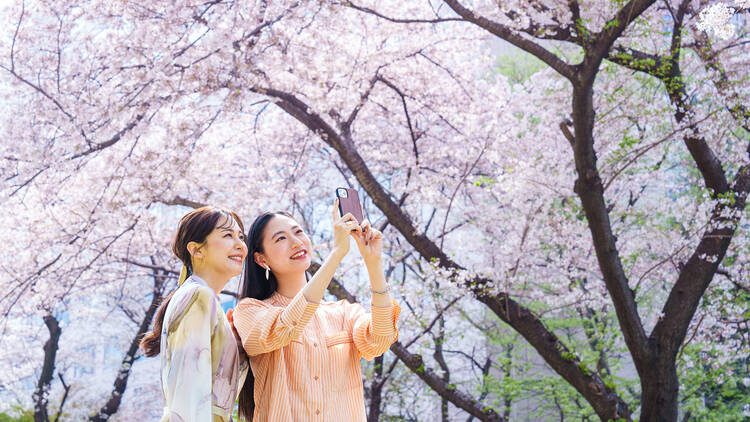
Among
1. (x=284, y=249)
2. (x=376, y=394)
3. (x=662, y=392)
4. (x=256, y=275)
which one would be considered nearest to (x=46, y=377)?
(x=376, y=394)

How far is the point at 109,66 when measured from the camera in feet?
16.5

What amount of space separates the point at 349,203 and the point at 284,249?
317 mm

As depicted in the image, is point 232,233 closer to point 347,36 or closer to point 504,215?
point 347,36

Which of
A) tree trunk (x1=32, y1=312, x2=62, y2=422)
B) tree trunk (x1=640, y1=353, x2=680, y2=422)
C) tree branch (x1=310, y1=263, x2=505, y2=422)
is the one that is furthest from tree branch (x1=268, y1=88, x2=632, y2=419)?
tree trunk (x1=32, y1=312, x2=62, y2=422)

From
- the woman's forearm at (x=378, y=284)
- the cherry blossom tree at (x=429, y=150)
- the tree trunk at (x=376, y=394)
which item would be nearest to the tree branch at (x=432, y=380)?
the cherry blossom tree at (x=429, y=150)

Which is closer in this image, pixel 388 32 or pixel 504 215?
pixel 388 32

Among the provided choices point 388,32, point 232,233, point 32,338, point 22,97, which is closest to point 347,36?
point 388,32

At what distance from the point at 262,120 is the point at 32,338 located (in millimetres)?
7564

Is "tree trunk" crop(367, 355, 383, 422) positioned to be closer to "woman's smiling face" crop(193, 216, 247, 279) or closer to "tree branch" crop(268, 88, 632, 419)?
"tree branch" crop(268, 88, 632, 419)

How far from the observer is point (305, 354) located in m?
2.07

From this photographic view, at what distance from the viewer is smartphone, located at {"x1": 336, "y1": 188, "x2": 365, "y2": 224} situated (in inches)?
79.7

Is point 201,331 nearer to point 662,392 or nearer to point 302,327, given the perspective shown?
point 302,327

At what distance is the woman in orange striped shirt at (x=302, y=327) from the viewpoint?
6.39 ft

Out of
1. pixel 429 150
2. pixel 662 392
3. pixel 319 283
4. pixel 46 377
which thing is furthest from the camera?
pixel 46 377
